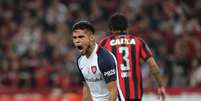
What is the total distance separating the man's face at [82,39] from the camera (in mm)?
7867

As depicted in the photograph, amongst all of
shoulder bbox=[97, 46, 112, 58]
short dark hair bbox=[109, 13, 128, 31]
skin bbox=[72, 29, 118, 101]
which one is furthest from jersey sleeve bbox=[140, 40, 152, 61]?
skin bbox=[72, 29, 118, 101]

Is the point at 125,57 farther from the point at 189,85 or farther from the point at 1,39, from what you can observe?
the point at 1,39

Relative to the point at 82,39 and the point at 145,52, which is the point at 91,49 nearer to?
the point at 82,39

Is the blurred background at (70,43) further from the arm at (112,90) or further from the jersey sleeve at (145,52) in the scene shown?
the arm at (112,90)

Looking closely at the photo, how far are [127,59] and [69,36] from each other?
27.4 feet

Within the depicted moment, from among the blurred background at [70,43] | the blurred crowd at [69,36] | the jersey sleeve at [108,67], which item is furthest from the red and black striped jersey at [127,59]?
the blurred crowd at [69,36]

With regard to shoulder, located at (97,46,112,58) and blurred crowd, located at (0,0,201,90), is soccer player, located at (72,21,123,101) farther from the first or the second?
blurred crowd, located at (0,0,201,90)

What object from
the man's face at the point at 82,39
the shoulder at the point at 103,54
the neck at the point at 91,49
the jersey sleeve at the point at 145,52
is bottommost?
the jersey sleeve at the point at 145,52

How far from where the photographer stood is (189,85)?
48.1 feet

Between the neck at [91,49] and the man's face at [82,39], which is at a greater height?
the man's face at [82,39]

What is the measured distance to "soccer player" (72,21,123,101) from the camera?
7906 mm

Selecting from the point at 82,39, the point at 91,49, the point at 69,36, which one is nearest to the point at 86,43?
the point at 82,39

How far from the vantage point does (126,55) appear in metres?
9.67

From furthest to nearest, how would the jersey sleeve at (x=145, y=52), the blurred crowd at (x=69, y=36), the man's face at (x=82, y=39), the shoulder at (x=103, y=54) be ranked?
the blurred crowd at (x=69, y=36) < the jersey sleeve at (x=145, y=52) < the shoulder at (x=103, y=54) < the man's face at (x=82, y=39)
